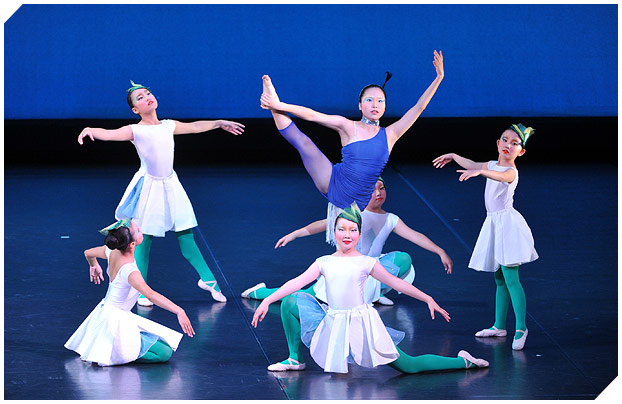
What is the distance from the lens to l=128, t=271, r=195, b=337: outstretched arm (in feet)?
14.3

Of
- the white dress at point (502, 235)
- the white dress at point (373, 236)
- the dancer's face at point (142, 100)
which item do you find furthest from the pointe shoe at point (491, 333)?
the dancer's face at point (142, 100)

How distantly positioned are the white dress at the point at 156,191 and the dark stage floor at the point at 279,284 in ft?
1.37

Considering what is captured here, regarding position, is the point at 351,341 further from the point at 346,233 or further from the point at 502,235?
the point at 502,235

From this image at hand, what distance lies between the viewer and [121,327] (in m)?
4.68

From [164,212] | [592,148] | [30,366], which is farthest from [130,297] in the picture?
[592,148]

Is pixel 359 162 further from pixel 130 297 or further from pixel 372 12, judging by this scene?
pixel 372 12

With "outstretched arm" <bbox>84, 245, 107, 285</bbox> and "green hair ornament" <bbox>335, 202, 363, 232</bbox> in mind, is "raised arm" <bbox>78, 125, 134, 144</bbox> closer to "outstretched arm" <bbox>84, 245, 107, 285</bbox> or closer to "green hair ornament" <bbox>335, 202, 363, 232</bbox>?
"outstretched arm" <bbox>84, 245, 107, 285</bbox>

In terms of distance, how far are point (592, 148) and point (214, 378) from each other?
258 inches

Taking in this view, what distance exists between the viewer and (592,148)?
1023cm

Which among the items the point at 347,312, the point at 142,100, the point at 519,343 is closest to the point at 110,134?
the point at 142,100

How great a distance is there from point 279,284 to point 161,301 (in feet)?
5.05

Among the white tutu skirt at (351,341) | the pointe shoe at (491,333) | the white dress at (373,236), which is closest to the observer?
the white tutu skirt at (351,341)

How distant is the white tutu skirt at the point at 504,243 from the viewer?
4984 mm

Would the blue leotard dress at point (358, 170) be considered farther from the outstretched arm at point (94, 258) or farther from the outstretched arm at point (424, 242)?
the outstretched arm at point (94, 258)
